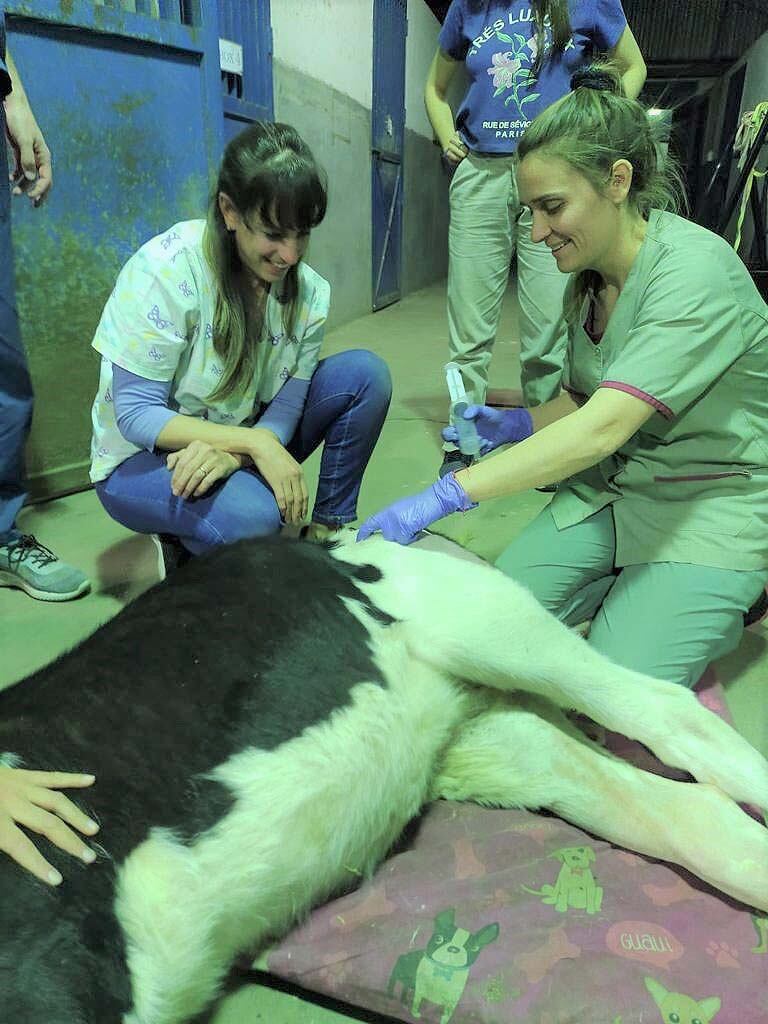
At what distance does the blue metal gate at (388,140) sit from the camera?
25.4 feet

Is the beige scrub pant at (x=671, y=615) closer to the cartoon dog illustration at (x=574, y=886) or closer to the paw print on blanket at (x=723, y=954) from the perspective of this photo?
the cartoon dog illustration at (x=574, y=886)

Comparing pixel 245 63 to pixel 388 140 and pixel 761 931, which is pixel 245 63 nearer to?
pixel 388 140

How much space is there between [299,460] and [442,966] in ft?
5.50

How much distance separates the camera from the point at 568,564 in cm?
211

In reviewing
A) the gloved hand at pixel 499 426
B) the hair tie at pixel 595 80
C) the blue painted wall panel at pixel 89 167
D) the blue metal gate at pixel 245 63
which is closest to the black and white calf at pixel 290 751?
the gloved hand at pixel 499 426

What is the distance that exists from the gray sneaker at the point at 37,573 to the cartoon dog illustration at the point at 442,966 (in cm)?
167

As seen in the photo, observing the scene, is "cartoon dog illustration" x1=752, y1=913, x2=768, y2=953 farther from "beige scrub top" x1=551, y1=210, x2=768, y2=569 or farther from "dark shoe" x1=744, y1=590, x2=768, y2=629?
"dark shoe" x1=744, y1=590, x2=768, y2=629

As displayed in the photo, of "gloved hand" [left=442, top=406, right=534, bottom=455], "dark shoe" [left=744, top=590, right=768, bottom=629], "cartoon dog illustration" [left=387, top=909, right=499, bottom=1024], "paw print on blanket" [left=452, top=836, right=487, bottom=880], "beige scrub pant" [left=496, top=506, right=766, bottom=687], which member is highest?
"gloved hand" [left=442, top=406, right=534, bottom=455]

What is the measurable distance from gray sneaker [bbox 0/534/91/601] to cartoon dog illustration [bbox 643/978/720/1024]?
199 centimetres

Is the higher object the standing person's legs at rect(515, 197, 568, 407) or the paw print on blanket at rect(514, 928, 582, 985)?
the standing person's legs at rect(515, 197, 568, 407)

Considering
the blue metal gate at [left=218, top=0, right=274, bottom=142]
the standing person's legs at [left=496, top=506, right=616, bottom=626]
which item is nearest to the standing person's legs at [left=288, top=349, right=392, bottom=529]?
the standing person's legs at [left=496, top=506, right=616, bottom=626]

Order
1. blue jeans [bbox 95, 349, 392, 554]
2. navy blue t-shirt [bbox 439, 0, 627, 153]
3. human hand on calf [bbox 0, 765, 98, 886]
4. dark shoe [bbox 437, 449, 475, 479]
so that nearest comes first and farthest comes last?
1. human hand on calf [bbox 0, 765, 98, 886]
2. blue jeans [bbox 95, 349, 392, 554]
3. navy blue t-shirt [bbox 439, 0, 627, 153]
4. dark shoe [bbox 437, 449, 475, 479]

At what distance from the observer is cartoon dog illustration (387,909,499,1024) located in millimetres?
1232

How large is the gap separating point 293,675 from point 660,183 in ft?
4.65
